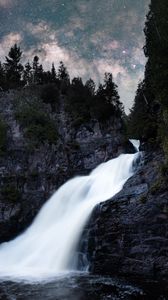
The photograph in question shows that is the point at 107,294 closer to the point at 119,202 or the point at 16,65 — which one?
the point at 119,202

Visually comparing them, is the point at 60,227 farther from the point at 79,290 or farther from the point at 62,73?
the point at 62,73

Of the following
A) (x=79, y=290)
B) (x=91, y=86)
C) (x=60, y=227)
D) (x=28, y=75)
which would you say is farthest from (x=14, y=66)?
(x=79, y=290)

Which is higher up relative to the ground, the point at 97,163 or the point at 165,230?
the point at 97,163

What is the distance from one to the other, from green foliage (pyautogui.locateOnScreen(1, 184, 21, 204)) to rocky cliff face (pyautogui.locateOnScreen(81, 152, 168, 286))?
12.2m

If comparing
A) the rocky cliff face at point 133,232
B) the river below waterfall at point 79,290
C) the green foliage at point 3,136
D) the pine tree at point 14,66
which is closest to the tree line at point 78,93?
the pine tree at point 14,66

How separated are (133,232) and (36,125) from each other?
23.9m

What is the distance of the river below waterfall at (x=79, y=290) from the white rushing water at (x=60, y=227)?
207 cm

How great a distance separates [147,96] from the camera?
108 feet

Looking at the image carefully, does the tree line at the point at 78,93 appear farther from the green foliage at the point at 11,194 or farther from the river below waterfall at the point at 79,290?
the river below waterfall at the point at 79,290

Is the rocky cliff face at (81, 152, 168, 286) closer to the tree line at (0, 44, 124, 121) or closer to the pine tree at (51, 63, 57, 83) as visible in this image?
the tree line at (0, 44, 124, 121)

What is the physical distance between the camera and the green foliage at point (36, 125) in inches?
1572

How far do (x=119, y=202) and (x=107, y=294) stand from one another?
764cm

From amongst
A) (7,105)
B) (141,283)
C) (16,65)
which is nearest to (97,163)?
(7,105)

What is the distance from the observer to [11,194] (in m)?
33.5
